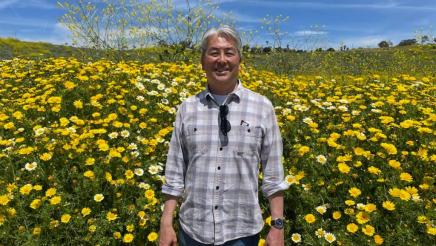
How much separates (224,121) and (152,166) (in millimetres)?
2297

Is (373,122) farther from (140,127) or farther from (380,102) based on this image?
(140,127)

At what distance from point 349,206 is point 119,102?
3420mm

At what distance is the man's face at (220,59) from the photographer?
2168 mm

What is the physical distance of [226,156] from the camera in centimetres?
220

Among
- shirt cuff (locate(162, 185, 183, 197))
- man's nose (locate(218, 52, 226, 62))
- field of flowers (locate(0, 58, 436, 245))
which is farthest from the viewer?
field of flowers (locate(0, 58, 436, 245))

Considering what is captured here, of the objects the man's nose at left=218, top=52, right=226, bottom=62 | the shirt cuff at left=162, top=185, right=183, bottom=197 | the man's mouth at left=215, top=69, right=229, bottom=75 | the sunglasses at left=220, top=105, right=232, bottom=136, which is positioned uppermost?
the man's nose at left=218, top=52, right=226, bottom=62

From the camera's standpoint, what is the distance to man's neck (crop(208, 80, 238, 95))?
222cm

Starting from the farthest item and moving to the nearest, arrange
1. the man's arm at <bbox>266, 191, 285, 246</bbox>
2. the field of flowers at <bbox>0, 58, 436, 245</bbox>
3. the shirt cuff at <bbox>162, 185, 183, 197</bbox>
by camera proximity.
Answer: the field of flowers at <bbox>0, 58, 436, 245</bbox>
the shirt cuff at <bbox>162, 185, 183, 197</bbox>
the man's arm at <bbox>266, 191, 285, 246</bbox>

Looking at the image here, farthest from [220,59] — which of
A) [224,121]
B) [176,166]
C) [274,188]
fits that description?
[274,188]

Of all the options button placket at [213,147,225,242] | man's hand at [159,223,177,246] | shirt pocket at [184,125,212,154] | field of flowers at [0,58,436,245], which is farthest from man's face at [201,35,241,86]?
field of flowers at [0,58,436,245]

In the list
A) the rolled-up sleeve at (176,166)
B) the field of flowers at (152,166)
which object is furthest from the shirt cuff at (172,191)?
the field of flowers at (152,166)

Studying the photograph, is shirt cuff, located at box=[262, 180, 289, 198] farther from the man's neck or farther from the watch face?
the man's neck

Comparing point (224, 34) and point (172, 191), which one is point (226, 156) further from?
point (224, 34)

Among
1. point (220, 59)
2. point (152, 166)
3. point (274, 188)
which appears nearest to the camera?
point (220, 59)
